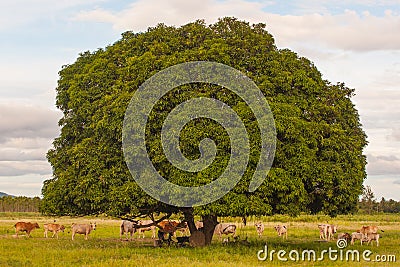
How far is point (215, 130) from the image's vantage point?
19.5 m

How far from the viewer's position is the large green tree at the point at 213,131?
19422 mm

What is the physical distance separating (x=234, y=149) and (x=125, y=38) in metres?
8.96

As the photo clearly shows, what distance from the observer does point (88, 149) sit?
72.5ft

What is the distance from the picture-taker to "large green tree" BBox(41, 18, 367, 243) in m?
19.4
